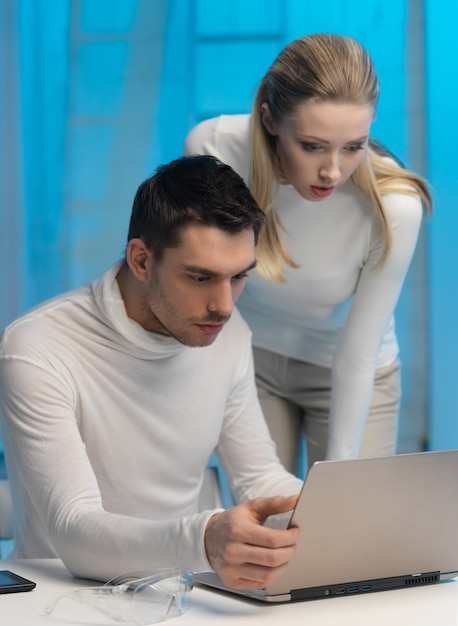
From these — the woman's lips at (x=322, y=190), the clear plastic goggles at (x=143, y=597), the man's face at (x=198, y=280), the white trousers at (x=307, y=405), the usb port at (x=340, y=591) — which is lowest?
the white trousers at (x=307, y=405)

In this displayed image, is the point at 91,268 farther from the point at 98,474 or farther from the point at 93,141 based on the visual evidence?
the point at 98,474

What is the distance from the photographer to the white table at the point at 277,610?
1.18m

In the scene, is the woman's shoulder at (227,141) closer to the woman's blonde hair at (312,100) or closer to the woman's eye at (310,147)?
the woman's blonde hair at (312,100)

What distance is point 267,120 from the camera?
1.93 metres

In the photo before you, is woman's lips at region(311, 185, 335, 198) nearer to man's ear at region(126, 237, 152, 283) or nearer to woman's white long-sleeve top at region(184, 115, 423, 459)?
woman's white long-sleeve top at region(184, 115, 423, 459)

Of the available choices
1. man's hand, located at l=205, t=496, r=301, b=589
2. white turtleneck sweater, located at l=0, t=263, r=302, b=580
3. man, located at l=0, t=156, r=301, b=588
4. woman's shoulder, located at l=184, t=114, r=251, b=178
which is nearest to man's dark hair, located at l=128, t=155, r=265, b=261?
man, located at l=0, t=156, r=301, b=588

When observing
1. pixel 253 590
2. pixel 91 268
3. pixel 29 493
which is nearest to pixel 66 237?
pixel 91 268

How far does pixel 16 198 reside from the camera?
3.28 meters

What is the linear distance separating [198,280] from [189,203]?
118 mm

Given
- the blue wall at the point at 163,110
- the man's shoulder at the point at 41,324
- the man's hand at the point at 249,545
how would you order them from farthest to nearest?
the blue wall at the point at 163,110 → the man's shoulder at the point at 41,324 → the man's hand at the point at 249,545

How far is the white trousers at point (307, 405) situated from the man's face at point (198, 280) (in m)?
0.60

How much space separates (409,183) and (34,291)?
1.63 m

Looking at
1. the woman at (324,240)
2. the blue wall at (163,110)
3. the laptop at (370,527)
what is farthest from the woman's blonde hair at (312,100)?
the blue wall at (163,110)

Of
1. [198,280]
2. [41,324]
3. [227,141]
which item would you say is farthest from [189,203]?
[227,141]
